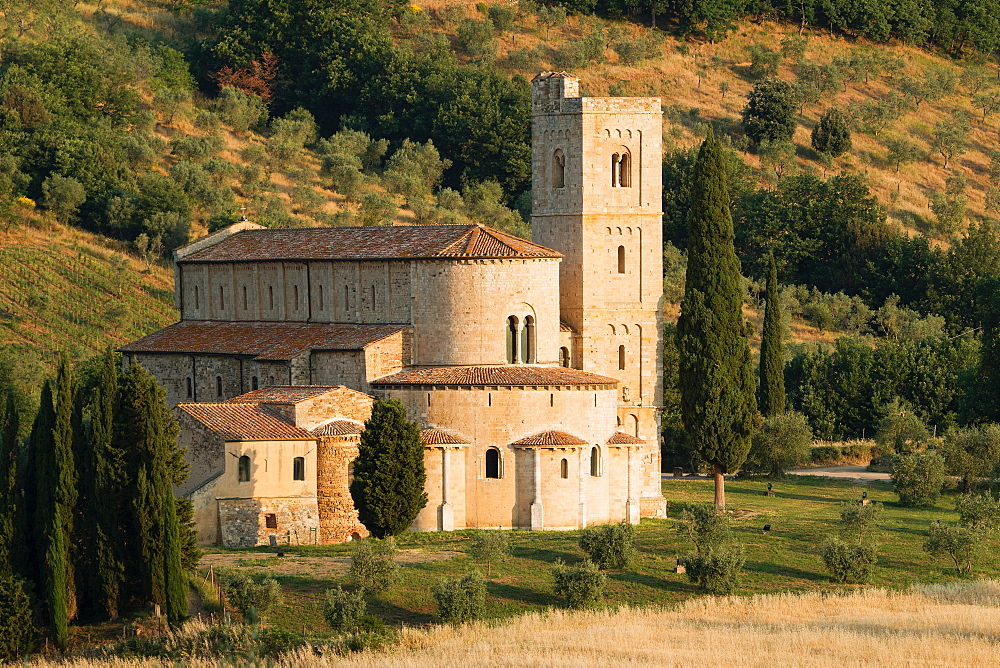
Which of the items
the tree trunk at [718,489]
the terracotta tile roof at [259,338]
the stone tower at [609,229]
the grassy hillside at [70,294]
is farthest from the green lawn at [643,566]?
the grassy hillside at [70,294]

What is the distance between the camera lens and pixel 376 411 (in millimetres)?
46281

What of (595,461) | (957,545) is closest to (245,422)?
(595,461)

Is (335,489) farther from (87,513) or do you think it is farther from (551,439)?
(87,513)

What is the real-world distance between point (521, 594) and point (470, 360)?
9372mm

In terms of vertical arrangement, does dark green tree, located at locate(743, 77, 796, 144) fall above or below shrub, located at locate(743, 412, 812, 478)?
above

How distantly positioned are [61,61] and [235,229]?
125 feet

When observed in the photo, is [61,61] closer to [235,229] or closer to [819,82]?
[235,229]

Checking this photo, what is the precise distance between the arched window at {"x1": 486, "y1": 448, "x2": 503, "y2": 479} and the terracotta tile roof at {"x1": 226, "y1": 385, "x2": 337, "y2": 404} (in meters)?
4.58

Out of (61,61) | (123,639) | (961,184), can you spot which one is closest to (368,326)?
(123,639)

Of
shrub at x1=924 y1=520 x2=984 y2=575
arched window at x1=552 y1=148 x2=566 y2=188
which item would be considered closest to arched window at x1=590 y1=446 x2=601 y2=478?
arched window at x1=552 y1=148 x2=566 y2=188

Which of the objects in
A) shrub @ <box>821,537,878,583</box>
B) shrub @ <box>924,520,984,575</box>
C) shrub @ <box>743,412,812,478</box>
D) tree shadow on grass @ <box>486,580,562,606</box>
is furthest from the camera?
shrub @ <box>743,412,812,478</box>

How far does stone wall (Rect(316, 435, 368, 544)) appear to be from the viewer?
47.8 meters

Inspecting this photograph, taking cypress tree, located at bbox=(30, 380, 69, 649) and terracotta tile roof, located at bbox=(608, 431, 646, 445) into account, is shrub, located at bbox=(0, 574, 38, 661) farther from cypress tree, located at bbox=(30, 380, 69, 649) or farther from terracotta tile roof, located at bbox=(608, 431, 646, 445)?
terracotta tile roof, located at bbox=(608, 431, 646, 445)

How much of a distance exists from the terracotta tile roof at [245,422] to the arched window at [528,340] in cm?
671
